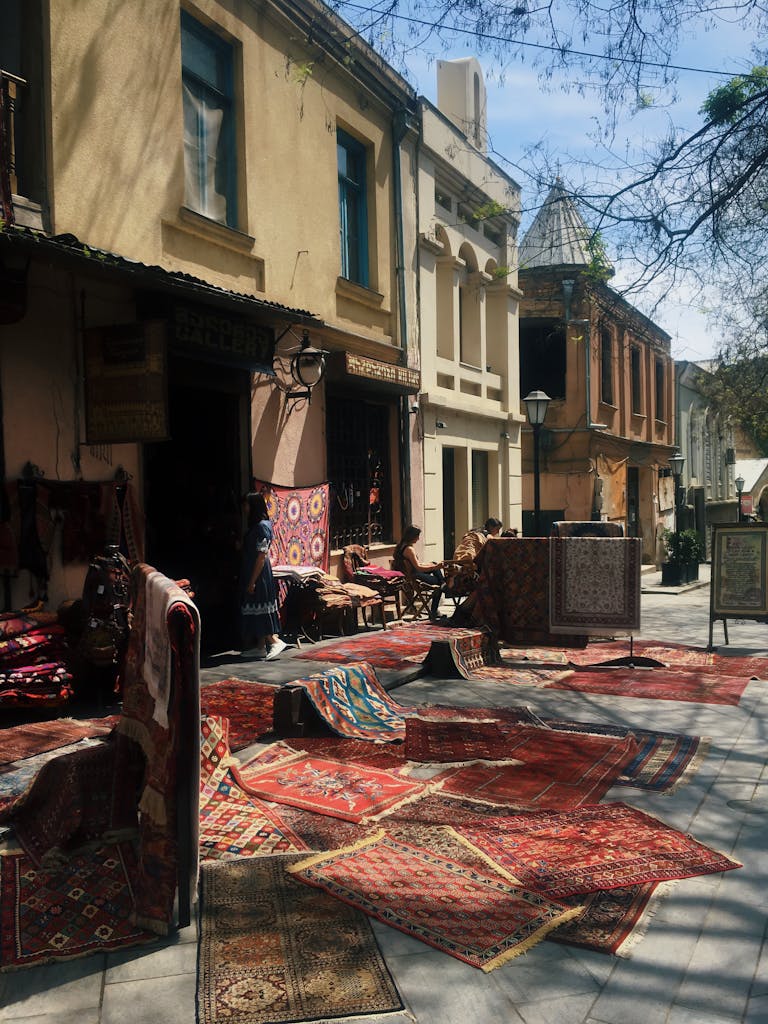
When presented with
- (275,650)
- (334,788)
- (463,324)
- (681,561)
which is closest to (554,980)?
(334,788)

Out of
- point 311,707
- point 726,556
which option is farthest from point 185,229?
point 726,556

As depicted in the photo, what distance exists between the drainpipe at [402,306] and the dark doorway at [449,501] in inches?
128

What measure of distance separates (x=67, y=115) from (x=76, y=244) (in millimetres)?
1934

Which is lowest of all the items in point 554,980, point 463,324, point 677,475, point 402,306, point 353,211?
point 554,980

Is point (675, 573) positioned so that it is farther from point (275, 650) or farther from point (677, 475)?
point (275, 650)

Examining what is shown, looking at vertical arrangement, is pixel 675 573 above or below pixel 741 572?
below

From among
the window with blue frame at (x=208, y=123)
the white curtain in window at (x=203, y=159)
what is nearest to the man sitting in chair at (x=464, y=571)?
the window with blue frame at (x=208, y=123)

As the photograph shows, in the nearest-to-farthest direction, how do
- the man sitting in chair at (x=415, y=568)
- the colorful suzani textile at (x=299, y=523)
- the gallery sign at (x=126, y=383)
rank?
1. the gallery sign at (x=126, y=383)
2. the colorful suzani textile at (x=299, y=523)
3. the man sitting in chair at (x=415, y=568)

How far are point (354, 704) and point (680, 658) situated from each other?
476cm

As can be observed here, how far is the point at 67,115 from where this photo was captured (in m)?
7.68

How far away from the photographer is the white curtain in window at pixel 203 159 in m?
9.54

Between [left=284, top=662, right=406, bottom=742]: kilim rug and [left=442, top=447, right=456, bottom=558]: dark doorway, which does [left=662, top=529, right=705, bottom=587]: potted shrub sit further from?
[left=284, top=662, right=406, bottom=742]: kilim rug

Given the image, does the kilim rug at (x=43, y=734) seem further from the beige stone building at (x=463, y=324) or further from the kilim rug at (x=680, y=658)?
the beige stone building at (x=463, y=324)

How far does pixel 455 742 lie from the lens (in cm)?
598
